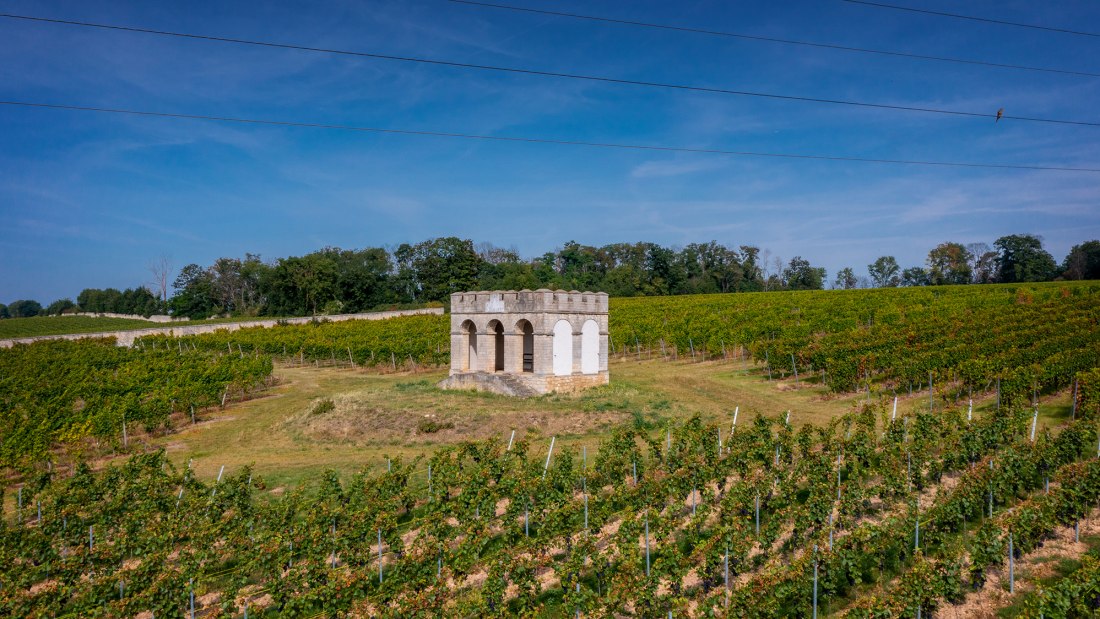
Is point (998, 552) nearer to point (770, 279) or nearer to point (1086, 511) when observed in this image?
point (1086, 511)

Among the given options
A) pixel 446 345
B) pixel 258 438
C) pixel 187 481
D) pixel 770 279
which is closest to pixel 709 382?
pixel 446 345

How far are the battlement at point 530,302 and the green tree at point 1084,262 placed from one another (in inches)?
2927

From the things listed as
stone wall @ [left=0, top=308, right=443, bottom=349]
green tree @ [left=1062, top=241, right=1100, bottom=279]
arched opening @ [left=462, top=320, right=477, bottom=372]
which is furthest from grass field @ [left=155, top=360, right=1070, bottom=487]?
green tree @ [left=1062, top=241, right=1100, bottom=279]

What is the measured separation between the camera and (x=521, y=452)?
47.9ft

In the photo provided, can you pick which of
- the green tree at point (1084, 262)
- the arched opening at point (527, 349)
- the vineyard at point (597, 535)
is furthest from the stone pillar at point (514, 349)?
the green tree at point (1084, 262)

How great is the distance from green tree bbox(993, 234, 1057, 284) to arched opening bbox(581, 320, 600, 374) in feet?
250

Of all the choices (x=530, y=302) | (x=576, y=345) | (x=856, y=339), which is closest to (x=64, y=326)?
(x=530, y=302)

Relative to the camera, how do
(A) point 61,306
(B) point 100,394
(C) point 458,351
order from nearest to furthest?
(B) point 100,394 → (C) point 458,351 → (A) point 61,306

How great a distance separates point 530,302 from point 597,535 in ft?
50.1

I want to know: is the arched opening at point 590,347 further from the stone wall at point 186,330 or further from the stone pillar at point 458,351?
the stone wall at point 186,330

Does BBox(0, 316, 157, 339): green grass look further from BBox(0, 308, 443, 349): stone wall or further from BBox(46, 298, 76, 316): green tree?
BBox(46, 298, 76, 316): green tree

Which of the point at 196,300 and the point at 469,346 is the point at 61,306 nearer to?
the point at 196,300

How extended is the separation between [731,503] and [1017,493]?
6.17 meters

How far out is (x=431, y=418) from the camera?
844 inches
